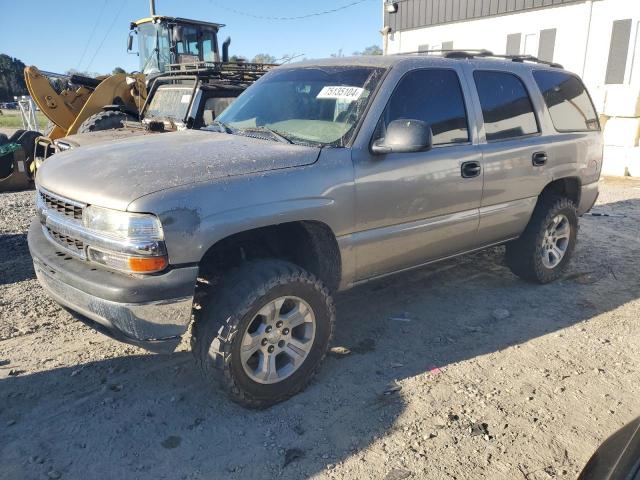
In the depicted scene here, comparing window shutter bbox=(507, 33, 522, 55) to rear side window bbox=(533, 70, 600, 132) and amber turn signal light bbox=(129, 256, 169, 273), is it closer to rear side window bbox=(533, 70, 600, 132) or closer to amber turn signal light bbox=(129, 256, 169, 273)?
rear side window bbox=(533, 70, 600, 132)

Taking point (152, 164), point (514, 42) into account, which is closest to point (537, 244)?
point (152, 164)

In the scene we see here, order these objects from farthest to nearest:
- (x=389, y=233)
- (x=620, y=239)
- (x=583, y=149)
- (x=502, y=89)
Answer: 1. (x=620, y=239)
2. (x=583, y=149)
3. (x=502, y=89)
4. (x=389, y=233)

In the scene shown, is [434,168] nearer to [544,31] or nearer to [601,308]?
[601,308]

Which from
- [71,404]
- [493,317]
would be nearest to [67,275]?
[71,404]

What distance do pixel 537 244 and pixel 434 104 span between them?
6.12 ft

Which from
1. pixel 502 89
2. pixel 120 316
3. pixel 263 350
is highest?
pixel 502 89

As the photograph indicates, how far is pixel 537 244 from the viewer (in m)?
4.91

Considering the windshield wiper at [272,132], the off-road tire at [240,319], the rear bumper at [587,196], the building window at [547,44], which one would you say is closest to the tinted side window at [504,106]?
the rear bumper at [587,196]

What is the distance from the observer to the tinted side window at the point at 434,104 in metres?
3.67

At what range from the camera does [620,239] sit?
670cm

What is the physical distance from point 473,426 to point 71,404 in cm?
235

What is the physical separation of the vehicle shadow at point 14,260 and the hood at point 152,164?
2108 millimetres

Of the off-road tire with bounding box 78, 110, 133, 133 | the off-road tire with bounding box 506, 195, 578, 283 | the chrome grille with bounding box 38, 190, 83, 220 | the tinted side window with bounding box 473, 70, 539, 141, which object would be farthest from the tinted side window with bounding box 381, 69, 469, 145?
the off-road tire with bounding box 78, 110, 133, 133

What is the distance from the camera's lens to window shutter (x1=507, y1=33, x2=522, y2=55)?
A: 1672cm
